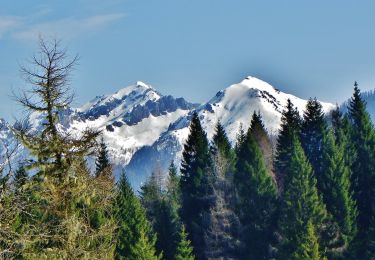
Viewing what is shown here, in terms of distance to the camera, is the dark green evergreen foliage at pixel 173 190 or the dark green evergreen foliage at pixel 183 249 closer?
the dark green evergreen foliage at pixel 183 249

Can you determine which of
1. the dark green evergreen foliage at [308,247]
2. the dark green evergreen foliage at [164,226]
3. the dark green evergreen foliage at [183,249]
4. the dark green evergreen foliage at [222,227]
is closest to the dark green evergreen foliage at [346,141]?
the dark green evergreen foliage at [222,227]

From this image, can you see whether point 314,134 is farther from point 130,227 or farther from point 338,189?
point 130,227

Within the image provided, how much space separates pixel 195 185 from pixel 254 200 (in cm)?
748

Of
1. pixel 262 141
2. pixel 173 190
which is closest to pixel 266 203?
pixel 262 141

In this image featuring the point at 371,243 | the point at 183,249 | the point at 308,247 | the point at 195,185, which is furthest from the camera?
the point at 195,185

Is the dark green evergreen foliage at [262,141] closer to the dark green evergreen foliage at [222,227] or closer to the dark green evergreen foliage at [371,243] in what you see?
the dark green evergreen foliage at [222,227]

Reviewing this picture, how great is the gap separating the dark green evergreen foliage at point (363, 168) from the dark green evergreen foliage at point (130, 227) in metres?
19.6

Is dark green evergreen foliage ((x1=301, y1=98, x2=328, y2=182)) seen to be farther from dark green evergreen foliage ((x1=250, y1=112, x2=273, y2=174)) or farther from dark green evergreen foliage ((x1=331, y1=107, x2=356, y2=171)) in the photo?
dark green evergreen foliage ((x1=250, y1=112, x2=273, y2=174))

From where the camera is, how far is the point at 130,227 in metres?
62.3

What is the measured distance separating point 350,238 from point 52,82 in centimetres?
4601

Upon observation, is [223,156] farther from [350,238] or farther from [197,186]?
[350,238]

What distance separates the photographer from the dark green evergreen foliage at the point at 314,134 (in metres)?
73.6

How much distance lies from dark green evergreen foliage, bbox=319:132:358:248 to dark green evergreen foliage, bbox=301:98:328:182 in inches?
128

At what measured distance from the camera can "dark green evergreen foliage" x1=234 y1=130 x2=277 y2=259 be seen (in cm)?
6806
